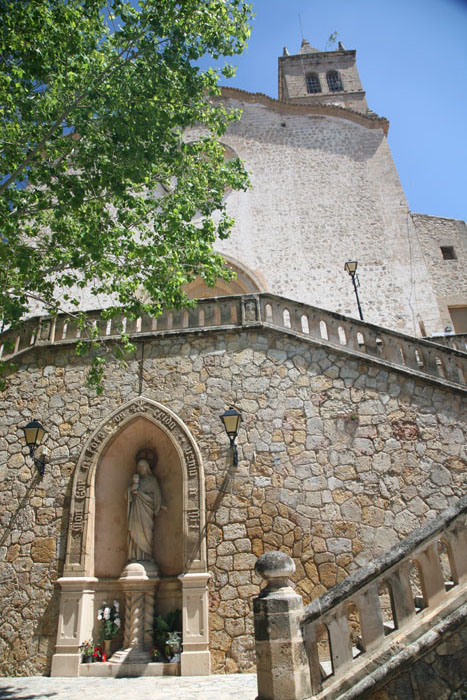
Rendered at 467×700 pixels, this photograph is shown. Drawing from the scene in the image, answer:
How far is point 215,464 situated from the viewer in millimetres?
8125

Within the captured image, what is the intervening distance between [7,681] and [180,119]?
29.3 ft

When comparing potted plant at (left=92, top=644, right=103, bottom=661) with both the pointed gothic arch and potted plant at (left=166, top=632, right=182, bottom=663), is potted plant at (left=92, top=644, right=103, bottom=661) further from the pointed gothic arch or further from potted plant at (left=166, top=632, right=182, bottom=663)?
potted plant at (left=166, top=632, right=182, bottom=663)

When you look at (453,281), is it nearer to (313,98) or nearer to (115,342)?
(115,342)

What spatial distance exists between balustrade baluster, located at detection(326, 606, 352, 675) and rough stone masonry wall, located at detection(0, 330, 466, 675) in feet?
11.4

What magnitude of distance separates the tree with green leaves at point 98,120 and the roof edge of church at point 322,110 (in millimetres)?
10076

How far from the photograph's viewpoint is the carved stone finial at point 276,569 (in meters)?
4.12

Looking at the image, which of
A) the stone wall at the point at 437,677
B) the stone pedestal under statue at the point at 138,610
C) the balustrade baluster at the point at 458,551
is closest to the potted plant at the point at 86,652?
the stone pedestal under statue at the point at 138,610

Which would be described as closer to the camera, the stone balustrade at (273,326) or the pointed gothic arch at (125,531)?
the pointed gothic arch at (125,531)

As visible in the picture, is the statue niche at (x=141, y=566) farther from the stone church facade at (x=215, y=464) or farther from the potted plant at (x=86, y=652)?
the potted plant at (x=86, y=652)

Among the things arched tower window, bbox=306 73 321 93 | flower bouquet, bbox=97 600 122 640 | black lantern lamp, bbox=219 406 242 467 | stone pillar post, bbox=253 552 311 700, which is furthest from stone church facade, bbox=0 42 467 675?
arched tower window, bbox=306 73 321 93

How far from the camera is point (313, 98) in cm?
2362

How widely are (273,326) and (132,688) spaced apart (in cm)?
575

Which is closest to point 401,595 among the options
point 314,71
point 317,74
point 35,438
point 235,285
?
point 35,438

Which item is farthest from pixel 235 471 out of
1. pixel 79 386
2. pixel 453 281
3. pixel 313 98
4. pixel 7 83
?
pixel 313 98
